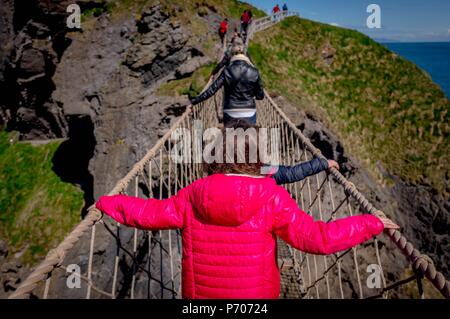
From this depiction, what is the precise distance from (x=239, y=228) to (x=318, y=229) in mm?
461

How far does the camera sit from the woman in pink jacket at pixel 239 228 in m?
1.51

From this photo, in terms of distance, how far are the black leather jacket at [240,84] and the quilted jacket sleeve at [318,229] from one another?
2.25 metres

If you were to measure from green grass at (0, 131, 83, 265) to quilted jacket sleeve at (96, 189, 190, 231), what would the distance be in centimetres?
930

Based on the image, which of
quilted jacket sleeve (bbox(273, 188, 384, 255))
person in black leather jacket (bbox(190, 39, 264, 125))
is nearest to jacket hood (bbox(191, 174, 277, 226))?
quilted jacket sleeve (bbox(273, 188, 384, 255))

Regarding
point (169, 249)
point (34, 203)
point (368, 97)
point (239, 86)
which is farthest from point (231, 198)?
point (368, 97)

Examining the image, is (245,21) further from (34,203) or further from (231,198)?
(231,198)

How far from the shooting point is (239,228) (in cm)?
158

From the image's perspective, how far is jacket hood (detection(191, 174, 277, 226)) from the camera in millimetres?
1478

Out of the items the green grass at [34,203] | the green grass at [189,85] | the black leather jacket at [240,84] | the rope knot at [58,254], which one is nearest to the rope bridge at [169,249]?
the rope knot at [58,254]

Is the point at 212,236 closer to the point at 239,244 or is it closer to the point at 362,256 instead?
the point at 239,244

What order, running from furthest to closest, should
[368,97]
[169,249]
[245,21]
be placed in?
[368,97] < [245,21] < [169,249]

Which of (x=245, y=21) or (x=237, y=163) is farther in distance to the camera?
(x=245, y=21)

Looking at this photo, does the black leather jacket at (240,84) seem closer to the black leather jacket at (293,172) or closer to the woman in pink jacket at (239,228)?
the black leather jacket at (293,172)
